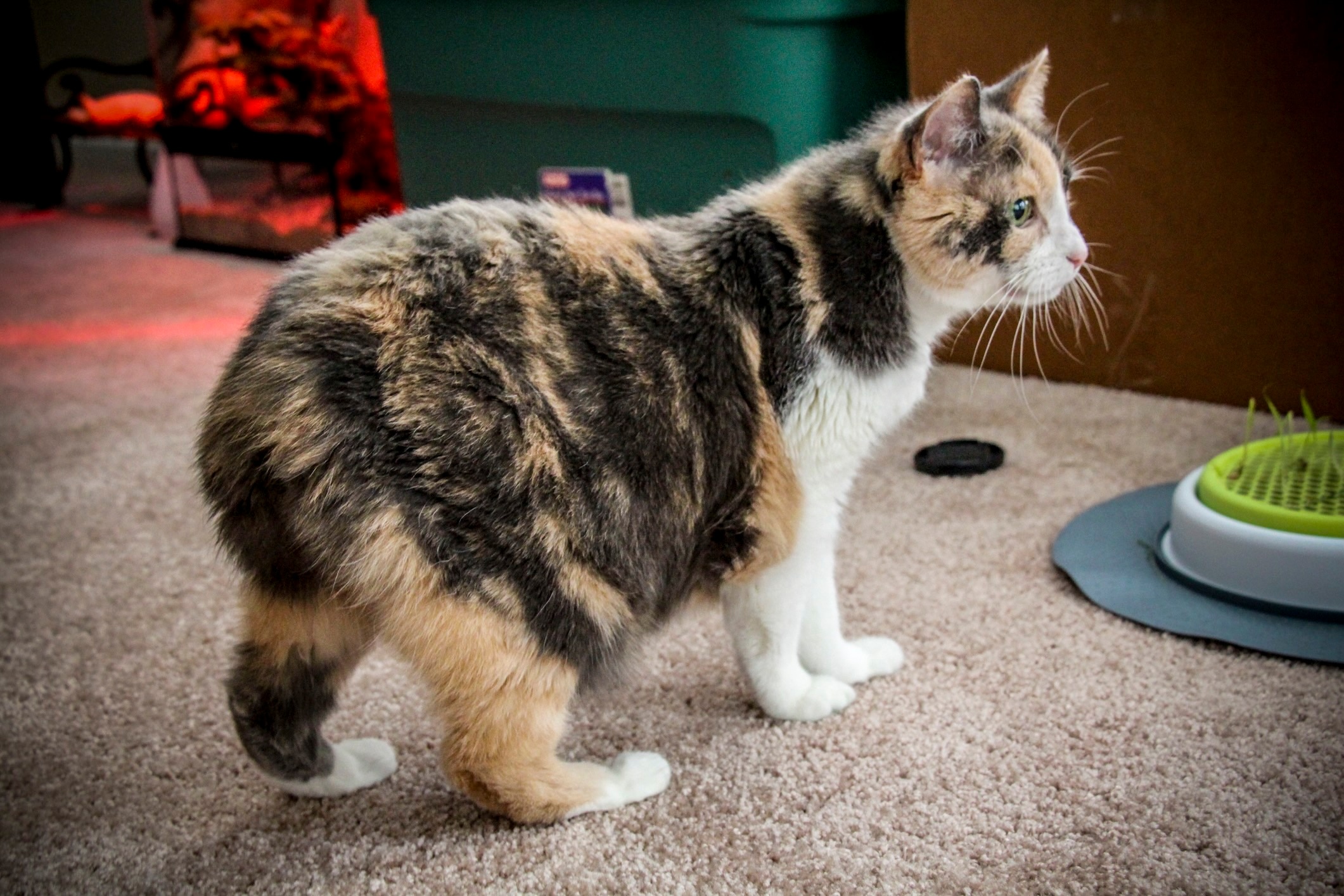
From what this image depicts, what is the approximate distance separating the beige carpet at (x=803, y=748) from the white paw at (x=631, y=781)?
2 cm

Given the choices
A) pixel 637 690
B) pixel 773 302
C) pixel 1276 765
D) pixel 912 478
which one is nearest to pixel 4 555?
pixel 637 690

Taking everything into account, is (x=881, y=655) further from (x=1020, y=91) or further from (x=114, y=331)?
(x=114, y=331)

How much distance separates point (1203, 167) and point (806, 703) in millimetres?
1156

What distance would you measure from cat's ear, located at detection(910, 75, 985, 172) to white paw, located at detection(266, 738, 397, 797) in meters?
0.78

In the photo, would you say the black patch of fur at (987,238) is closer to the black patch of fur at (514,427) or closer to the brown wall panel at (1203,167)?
the black patch of fur at (514,427)

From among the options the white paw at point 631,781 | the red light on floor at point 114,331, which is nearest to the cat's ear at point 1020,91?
Answer: the white paw at point 631,781

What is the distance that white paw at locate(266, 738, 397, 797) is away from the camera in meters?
1.09

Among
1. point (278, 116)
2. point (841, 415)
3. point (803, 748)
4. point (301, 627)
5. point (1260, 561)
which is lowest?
point (803, 748)

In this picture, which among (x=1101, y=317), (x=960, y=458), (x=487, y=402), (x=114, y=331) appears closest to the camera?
(x=487, y=402)

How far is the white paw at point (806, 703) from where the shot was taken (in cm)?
118

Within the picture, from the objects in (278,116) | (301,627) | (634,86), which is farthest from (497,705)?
(278,116)

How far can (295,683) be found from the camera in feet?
3.30

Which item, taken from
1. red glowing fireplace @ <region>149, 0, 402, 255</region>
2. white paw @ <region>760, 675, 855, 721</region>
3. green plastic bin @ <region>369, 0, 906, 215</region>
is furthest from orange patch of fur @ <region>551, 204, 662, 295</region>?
red glowing fireplace @ <region>149, 0, 402, 255</region>

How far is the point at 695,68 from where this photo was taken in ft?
6.33
